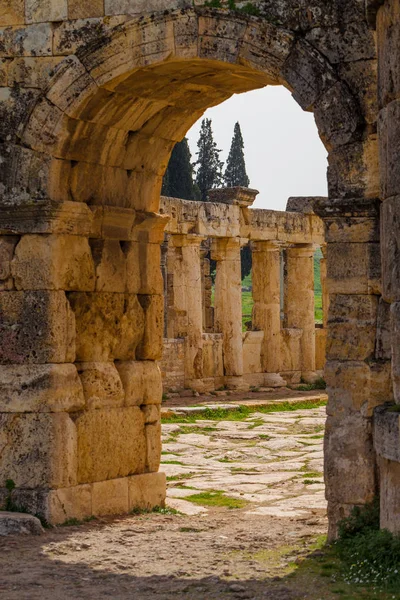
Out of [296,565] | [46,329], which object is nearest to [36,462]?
[46,329]

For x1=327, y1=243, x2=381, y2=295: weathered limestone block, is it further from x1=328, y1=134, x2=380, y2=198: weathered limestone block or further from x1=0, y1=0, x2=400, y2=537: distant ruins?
x1=328, y1=134, x2=380, y2=198: weathered limestone block

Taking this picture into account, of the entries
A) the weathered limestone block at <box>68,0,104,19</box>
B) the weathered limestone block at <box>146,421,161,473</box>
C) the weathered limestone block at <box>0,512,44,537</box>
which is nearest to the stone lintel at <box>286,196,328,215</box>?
the weathered limestone block at <box>146,421,161,473</box>

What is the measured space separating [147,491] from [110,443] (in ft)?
2.16

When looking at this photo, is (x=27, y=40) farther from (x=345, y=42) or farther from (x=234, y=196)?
(x=234, y=196)

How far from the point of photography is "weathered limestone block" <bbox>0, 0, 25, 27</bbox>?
1009 centimetres

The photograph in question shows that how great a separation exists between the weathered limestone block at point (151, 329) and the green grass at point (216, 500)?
1.43 m

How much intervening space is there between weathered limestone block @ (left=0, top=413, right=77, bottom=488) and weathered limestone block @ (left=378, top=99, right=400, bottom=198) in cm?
372

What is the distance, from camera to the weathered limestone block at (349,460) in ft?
28.5

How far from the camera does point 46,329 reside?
9922 mm

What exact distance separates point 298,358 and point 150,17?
1748cm

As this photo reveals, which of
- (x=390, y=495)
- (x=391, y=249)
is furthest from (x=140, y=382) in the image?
(x=391, y=249)

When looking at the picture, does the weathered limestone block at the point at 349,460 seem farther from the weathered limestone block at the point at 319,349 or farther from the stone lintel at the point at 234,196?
the weathered limestone block at the point at 319,349

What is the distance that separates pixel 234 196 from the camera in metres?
23.9

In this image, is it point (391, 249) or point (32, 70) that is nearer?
point (391, 249)
